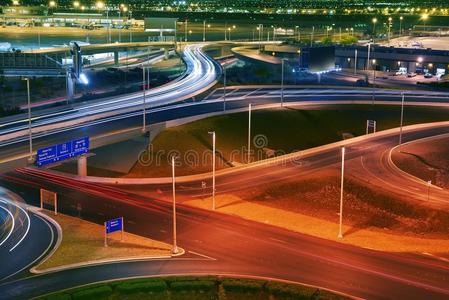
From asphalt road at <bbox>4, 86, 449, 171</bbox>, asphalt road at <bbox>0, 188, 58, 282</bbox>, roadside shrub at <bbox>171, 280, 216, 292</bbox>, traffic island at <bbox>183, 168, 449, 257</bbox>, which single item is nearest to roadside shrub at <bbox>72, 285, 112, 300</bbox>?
roadside shrub at <bbox>171, 280, 216, 292</bbox>

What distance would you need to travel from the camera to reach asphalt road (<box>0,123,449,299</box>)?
30469 mm

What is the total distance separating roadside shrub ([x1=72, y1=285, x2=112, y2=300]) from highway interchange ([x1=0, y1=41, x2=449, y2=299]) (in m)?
1.63

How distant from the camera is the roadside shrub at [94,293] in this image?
28.6 meters

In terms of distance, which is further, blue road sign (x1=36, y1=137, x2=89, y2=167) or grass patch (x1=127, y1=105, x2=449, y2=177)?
grass patch (x1=127, y1=105, x2=449, y2=177)

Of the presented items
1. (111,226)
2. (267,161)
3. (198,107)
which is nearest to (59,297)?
(111,226)

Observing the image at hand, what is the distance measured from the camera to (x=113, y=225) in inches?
1391

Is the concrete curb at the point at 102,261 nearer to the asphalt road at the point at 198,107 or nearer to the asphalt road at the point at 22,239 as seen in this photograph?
the asphalt road at the point at 22,239

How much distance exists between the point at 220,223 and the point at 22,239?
1191cm

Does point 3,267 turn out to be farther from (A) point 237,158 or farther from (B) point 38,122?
(A) point 237,158

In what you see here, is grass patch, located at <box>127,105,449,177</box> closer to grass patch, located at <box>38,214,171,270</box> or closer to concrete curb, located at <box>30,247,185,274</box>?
grass patch, located at <box>38,214,171,270</box>

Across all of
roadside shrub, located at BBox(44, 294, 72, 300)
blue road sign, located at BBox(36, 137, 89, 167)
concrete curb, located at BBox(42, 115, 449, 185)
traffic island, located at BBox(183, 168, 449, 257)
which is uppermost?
blue road sign, located at BBox(36, 137, 89, 167)

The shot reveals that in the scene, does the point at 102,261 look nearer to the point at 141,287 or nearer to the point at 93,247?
the point at 93,247

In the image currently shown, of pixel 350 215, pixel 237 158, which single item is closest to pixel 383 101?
pixel 237 158

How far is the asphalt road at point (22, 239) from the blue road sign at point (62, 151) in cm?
342
